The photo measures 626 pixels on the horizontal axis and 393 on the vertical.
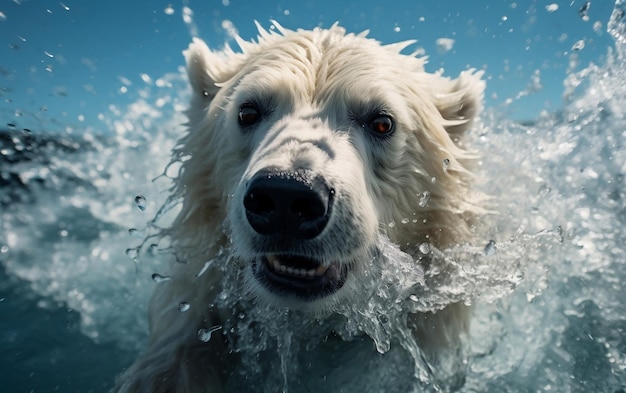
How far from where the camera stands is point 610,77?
4.84 meters

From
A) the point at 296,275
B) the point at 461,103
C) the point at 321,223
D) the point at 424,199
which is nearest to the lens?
the point at 321,223

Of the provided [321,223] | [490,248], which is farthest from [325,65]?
[490,248]

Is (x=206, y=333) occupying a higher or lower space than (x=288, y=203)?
lower

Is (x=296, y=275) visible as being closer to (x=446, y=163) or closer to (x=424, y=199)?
(x=424, y=199)

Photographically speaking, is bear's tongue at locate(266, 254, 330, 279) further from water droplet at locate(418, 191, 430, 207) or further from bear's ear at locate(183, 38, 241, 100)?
bear's ear at locate(183, 38, 241, 100)

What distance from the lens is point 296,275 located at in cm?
250

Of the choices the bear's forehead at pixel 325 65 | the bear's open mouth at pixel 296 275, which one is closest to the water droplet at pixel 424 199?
the bear's forehead at pixel 325 65

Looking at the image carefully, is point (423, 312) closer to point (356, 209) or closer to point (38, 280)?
point (356, 209)

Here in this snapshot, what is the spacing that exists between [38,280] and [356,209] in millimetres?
4470

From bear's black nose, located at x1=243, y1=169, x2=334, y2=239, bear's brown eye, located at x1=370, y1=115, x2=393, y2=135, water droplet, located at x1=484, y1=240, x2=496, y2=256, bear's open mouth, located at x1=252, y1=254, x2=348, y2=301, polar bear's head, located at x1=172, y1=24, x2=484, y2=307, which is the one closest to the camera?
bear's black nose, located at x1=243, y1=169, x2=334, y2=239

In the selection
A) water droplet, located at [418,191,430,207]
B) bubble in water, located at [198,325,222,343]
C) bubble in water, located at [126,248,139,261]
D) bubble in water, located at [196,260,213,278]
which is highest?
water droplet, located at [418,191,430,207]

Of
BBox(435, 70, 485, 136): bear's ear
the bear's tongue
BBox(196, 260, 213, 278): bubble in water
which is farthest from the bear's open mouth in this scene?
BBox(435, 70, 485, 136): bear's ear

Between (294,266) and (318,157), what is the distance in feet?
1.97

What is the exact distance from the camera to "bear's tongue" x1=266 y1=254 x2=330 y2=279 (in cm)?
249
